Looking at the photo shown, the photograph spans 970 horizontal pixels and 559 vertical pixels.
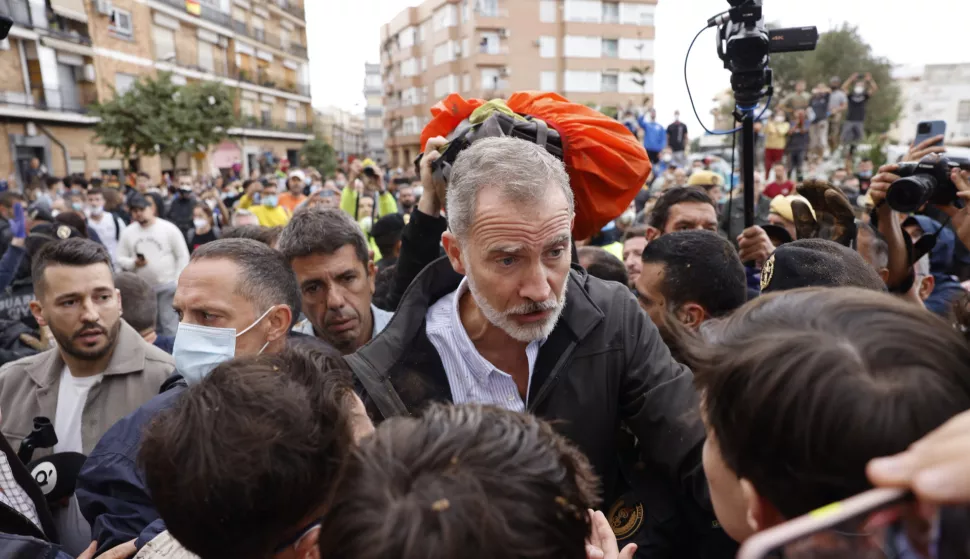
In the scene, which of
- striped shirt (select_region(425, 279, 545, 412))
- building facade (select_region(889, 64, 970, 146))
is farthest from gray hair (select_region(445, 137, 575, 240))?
building facade (select_region(889, 64, 970, 146))

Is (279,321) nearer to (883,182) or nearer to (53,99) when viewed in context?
(883,182)

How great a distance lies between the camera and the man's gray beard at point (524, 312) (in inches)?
72.7

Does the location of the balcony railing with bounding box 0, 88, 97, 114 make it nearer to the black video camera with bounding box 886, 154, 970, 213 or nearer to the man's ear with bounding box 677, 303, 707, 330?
the man's ear with bounding box 677, 303, 707, 330

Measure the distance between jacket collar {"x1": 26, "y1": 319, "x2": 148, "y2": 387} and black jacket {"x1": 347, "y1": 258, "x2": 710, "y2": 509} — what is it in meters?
1.48

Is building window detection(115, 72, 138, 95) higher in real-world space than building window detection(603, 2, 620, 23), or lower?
lower

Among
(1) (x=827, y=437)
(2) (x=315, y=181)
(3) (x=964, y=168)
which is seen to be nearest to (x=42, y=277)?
(1) (x=827, y=437)

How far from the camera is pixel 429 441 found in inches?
36.9

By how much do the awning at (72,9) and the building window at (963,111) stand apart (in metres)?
53.4

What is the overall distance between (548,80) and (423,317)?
46084 millimetres

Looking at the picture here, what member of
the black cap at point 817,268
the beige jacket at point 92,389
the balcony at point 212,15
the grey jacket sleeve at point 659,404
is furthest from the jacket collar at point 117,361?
the balcony at point 212,15

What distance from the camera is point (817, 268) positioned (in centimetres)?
194

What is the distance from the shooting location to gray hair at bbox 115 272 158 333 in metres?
3.70

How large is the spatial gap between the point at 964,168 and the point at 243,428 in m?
2.74

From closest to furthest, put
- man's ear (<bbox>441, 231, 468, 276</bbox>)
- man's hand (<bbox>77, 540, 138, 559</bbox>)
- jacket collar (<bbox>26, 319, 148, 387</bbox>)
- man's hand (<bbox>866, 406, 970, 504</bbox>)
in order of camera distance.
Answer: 1. man's hand (<bbox>866, 406, 970, 504</bbox>)
2. man's hand (<bbox>77, 540, 138, 559</bbox>)
3. man's ear (<bbox>441, 231, 468, 276</bbox>)
4. jacket collar (<bbox>26, 319, 148, 387</bbox>)
